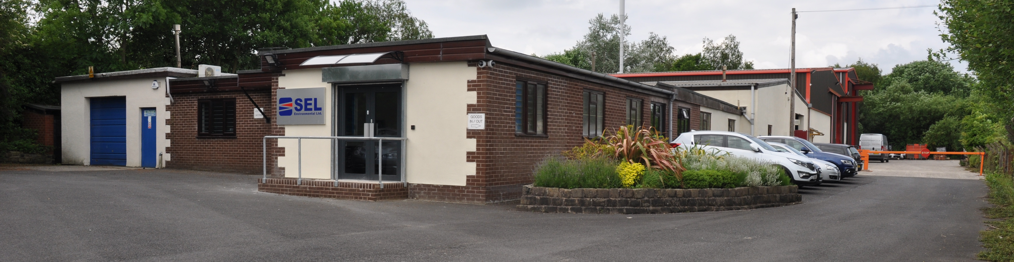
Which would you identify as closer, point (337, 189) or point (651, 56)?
point (337, 189)

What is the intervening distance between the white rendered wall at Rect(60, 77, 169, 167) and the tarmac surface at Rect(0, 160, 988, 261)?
6.77 m

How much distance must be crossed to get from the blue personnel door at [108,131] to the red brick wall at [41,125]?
2045mm

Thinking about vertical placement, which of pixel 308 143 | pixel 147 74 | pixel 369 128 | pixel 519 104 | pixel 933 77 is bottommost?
pixel 308 143

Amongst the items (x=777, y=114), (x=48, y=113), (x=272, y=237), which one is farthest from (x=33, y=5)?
(x=777, y=114)

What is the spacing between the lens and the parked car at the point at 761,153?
1786 cm

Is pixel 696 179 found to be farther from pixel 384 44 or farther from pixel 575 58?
Answer: pixel 575 58

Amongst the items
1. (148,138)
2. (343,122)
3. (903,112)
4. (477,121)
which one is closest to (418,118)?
(477,121)

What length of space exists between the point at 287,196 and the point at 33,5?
2726 centimetres

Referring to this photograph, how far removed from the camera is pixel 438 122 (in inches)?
535

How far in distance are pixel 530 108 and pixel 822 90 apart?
42067mm

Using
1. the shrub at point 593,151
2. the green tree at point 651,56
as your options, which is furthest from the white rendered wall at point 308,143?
the green tree at point 651,56

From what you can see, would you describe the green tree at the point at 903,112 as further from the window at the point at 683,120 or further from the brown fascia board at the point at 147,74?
the brown fascia board at the point at 147,74

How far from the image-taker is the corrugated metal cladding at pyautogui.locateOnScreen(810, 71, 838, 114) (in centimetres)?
4888

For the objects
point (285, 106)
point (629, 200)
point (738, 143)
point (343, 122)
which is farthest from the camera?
point (738, 143)
